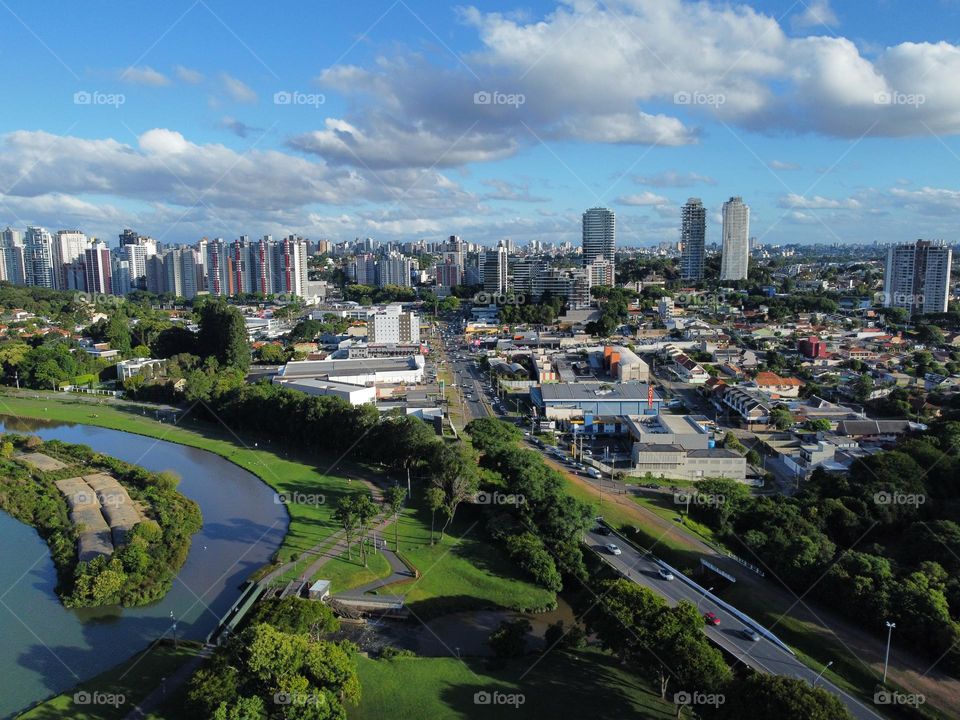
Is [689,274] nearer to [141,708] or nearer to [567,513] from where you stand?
[567,513]

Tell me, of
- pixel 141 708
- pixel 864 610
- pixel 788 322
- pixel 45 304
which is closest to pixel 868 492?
pixel 864 610
